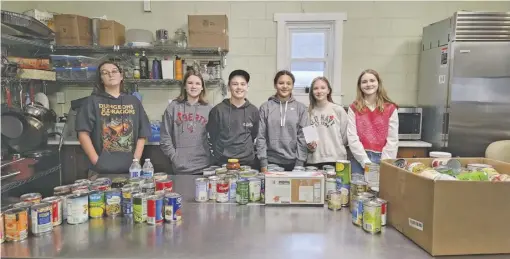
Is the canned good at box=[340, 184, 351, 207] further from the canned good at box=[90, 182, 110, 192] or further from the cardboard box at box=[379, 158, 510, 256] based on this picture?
the canned good at box=[90, 182, 110, 192]

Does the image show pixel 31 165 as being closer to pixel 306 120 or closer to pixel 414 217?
pixel 306 120

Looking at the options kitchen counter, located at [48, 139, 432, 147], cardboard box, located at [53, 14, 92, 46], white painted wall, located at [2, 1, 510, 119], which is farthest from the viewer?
white painted wall, located at [2, 1, 510, 119]

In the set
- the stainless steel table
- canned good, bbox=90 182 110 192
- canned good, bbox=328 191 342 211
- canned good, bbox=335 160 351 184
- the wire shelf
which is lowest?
the wire shelf

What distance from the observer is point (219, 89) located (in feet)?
13.7

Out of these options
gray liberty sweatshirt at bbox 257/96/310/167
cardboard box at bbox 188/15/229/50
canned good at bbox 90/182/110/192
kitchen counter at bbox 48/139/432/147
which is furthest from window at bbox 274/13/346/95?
canned good at bbox 90/182/110/192

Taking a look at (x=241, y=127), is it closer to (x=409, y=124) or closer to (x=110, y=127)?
(x=110, y=127)

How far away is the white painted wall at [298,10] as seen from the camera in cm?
402

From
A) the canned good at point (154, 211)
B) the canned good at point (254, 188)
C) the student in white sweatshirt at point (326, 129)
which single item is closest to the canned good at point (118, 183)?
the canned good at point (154, 211)

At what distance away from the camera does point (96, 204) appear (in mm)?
1466

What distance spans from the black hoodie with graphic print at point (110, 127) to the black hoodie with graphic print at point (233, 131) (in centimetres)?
58

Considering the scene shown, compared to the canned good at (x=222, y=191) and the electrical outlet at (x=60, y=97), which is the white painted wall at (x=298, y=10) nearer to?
the electrical outlet at (x=60, y=97)

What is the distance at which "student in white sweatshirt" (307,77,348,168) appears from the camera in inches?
109

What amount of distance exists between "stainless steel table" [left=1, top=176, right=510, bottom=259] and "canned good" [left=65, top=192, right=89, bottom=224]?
0.03 meters

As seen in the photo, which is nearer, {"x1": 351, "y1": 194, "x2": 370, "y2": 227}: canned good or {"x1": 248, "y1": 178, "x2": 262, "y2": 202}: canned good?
{"x1": 351, "y1": 194, "x2": 370, "y2": 227}: canned good
